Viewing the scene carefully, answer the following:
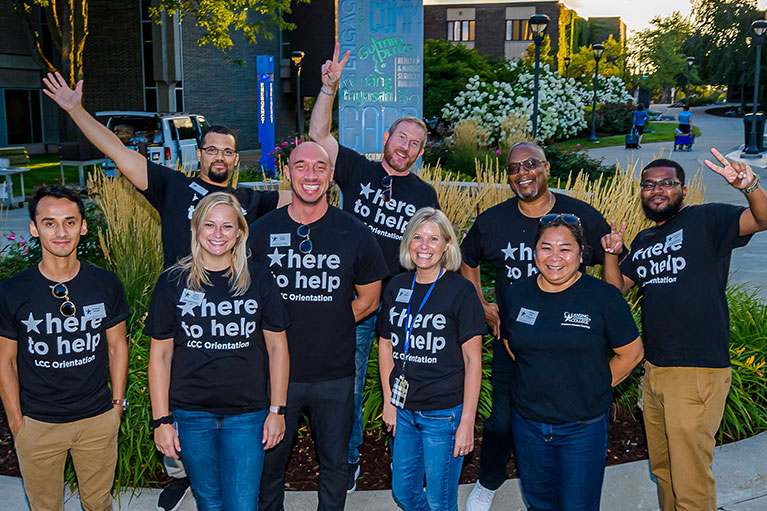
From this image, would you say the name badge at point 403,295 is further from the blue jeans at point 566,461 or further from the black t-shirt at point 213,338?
the blue jeans at point 566,461

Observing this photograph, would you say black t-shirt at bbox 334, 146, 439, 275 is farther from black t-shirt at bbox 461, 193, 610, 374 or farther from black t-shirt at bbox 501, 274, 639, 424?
black t-shirt at bbox 501, 274, 639, 424

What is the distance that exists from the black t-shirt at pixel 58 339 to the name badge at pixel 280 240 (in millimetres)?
780

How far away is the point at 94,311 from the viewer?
3250 mm

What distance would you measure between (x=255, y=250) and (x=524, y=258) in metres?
1.44

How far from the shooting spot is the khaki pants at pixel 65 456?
324cm

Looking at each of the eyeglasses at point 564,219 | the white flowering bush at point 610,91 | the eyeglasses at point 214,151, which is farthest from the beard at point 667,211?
the white flowering bush at point 610,91

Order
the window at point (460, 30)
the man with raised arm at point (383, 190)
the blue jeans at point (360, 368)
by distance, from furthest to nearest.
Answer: the window at point (460, 30) < the man with raised arm at point (383, 190) < the blue jeans at point (360, 368)

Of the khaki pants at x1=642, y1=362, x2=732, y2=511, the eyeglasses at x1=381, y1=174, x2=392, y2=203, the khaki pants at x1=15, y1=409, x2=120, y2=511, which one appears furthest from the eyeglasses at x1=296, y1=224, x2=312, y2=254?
the khaki pants at x1=642, y1=362, x2=732, y2=511

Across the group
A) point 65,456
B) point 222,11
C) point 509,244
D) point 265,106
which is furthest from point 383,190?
point 265,106

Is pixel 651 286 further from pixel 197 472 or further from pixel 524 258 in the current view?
pixel 197 472

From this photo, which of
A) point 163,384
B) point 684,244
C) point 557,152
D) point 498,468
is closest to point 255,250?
point 163,384

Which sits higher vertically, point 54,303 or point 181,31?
point 181,31

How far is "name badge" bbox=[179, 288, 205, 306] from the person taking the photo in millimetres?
3100

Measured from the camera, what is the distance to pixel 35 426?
323cm
